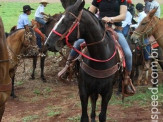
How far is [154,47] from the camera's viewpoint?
380 inches

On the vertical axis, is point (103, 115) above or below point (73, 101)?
above

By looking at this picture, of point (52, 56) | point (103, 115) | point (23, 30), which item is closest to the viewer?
point (103, 115)

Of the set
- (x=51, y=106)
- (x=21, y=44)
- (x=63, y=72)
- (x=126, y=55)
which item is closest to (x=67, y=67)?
(x=63, y=72)

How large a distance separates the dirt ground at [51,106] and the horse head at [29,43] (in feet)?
4.13

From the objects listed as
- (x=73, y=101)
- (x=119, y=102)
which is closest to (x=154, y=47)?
(x=119, y=102)

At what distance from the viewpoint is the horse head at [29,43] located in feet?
30.6

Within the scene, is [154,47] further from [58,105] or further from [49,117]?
[49,117]

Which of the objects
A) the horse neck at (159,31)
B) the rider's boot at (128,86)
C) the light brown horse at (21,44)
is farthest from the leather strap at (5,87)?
the horse neck at (159,31)

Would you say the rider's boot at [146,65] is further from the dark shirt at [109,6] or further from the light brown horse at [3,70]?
the light brown horse at [3,70]

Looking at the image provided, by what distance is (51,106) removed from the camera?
8328mm

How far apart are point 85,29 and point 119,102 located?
4.05m

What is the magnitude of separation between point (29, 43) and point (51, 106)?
221cm

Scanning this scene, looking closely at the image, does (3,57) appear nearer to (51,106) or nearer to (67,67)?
(67,67)

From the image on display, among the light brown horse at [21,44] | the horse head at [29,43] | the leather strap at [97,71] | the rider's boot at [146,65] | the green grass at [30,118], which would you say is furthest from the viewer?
the rider's boot at [146,65]
